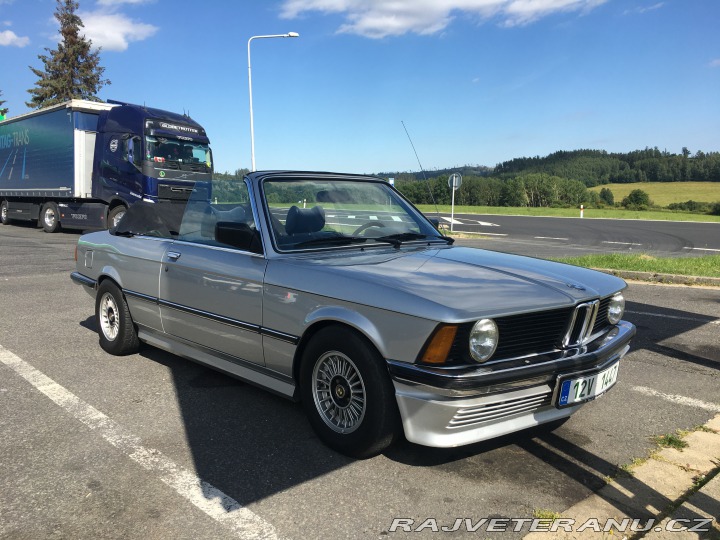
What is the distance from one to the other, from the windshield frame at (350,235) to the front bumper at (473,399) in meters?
1.19

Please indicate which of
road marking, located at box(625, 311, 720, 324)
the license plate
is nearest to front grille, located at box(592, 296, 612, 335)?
the license plate

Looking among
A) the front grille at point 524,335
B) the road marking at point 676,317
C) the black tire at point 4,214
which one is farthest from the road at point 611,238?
the black tire at point 4,214

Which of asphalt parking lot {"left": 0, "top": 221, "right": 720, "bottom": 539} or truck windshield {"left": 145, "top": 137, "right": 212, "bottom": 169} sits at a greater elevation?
truck windshield {"left": 145, "top": 137, "right": 212, "bottom": 169}

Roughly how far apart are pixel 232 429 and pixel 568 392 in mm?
1978

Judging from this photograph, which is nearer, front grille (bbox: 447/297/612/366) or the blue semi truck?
front grille (bbox: 447/297/612/366)

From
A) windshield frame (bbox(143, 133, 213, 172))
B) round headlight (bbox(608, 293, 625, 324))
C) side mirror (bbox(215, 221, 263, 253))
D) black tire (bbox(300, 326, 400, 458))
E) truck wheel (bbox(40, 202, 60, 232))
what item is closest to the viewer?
black tire (bbox(300, 326, 400, 458))

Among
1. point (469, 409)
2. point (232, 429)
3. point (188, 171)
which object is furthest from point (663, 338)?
point (188, 171)

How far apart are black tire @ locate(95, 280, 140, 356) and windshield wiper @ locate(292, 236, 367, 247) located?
2.08 meters

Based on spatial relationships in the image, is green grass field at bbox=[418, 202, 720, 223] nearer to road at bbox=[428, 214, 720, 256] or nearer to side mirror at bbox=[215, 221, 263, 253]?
road at bbox=[428, 214, 720, 256]

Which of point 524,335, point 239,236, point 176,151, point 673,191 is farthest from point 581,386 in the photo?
point 673,191

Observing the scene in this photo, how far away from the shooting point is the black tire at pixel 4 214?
2222cm

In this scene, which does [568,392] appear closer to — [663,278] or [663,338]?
[663,338]

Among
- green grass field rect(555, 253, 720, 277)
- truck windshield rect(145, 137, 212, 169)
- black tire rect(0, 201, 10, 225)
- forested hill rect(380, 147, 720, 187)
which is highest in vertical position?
forested hill rect(380, 147, 720, 187)

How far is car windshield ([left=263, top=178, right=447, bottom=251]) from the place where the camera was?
3.83m
